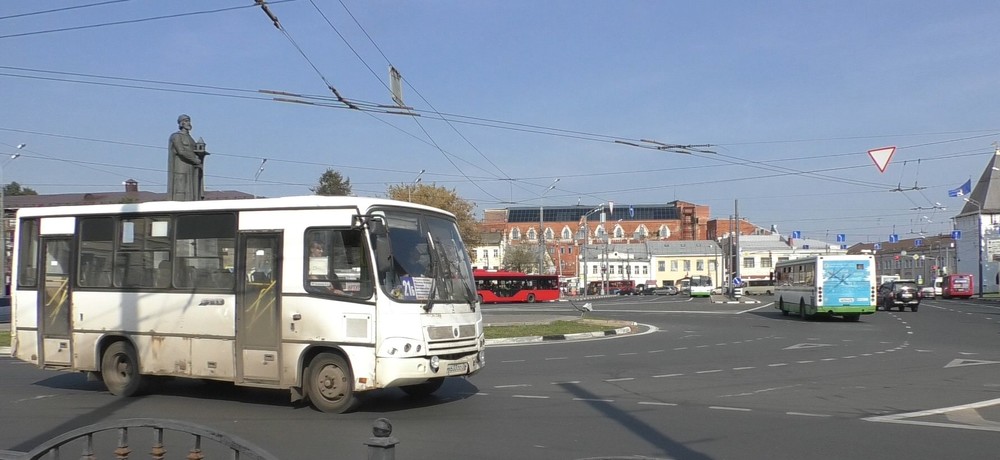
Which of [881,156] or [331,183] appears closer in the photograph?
[881,156]

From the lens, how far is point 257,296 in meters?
11.1

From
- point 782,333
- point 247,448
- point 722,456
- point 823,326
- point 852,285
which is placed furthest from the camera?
point 852,285

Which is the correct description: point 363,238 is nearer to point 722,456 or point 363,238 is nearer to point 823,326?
point 722,456

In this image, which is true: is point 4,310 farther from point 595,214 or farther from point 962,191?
point 595,214

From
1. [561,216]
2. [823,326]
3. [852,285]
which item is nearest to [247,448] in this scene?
[823,326]

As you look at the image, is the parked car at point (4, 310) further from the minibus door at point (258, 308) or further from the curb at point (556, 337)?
the minibus door at point (258, 308)

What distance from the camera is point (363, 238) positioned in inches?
413

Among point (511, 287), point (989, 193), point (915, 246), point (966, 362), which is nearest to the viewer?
point (966, 362)

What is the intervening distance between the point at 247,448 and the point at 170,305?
838 centimetres

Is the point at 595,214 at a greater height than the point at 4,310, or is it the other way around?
the point at 595,214

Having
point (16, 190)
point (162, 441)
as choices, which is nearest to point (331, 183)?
point (16, 190)

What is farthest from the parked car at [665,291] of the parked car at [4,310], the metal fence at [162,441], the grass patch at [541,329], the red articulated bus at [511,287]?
the metal fence at [162,441]

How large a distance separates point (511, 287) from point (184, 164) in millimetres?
54618

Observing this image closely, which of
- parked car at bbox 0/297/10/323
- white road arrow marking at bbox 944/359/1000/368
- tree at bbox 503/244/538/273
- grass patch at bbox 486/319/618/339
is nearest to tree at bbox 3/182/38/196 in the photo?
tree at bbox 503/244/538/273
